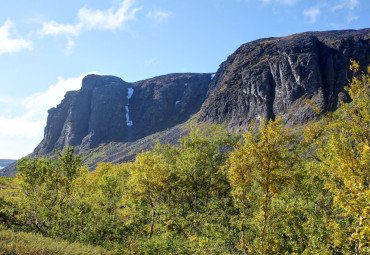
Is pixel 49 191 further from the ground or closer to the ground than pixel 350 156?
closer to the ground

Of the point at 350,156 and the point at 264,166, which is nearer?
the point at 350,156

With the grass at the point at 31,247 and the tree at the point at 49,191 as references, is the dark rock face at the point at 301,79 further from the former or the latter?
the grass at the point at 31,247

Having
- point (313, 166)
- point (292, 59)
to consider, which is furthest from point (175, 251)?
point (292, 59)

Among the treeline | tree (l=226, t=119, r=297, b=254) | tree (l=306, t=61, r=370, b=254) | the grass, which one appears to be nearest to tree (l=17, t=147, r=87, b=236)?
the treeline

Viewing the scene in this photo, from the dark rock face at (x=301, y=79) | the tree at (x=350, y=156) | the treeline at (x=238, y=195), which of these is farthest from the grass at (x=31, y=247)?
the dark rock face at (x=301, y=79)

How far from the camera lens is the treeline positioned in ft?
43.9

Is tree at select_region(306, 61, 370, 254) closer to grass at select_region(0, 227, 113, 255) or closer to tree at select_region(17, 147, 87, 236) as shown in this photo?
grass at select_region(0, 227, 113, 255)

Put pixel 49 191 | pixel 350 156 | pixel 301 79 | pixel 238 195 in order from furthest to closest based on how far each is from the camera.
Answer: pixel 301 79 < pixel 49 191 < pixel 238 195 < pixel 350 156

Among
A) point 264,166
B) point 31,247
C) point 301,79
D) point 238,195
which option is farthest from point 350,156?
point 301,79

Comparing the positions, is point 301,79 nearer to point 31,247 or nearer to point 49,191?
point 49,191

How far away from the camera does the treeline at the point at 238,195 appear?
13391 mm

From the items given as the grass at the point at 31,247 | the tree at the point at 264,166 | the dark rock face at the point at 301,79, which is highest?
the dark rock face at the point at 301,79

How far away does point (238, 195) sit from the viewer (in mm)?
14164

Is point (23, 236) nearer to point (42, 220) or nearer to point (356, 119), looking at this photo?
point (42, 220)
